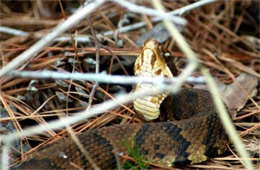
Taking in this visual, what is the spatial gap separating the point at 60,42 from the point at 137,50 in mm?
732

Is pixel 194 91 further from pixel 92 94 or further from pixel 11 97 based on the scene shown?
pixel 11 97

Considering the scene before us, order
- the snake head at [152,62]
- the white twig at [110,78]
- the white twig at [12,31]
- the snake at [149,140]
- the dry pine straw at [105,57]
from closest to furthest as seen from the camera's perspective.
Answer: the white twig at [110,78], the snake at [149,140], the snake head at [152,62], the dry pine straw at [105,57], the white twig at [12,31]

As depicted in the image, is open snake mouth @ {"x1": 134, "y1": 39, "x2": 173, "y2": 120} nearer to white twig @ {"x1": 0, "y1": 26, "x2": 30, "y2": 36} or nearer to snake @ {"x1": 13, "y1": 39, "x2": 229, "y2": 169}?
snake @ {"x1": 13, "y1": 39, "x2": 229, "y2": 169}

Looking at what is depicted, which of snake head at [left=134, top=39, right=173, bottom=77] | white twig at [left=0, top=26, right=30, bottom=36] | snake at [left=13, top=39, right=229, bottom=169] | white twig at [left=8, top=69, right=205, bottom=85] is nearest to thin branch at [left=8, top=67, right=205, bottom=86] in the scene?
white twig at [left=8, top=69, right=205, bottom=85]

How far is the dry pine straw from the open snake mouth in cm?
22

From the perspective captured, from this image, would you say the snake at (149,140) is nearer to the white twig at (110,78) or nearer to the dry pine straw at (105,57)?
the dry pine straw at (105,57)

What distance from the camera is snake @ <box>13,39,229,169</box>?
2.32 m

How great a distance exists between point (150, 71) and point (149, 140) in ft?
1.47

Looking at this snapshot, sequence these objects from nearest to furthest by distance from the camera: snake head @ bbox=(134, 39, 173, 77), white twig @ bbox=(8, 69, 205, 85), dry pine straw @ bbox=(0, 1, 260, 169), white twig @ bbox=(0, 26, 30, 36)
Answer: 1. white twig @ bbox=(8, 69, 205, 85)
2. snake head @ bbox=(134, 39, 173, 77)
3. dry pine straw @ bbox=(0, 1, 260, 169)
4. white twig @ bbox=(0, 26, 30, 36)

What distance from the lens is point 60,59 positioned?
11.1 ft

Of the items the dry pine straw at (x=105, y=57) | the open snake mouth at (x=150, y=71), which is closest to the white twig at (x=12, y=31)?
the dry pine straw at (x=105, y=57)

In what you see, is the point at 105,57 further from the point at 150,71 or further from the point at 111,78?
the point at 111,78

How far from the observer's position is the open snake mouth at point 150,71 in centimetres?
261

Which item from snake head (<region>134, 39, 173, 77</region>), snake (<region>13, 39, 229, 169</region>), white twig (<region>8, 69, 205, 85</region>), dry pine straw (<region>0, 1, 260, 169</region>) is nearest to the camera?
white twig (<region>8, 69, 205, 85</region>)
